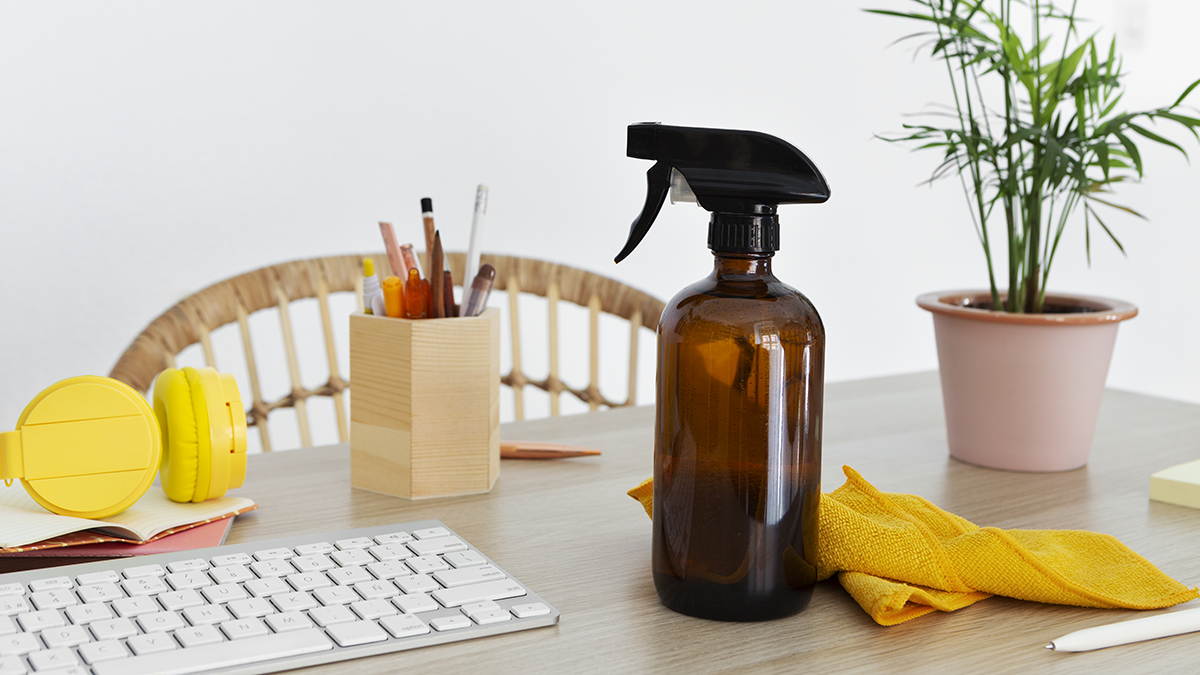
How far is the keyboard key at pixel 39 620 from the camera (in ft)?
1.48

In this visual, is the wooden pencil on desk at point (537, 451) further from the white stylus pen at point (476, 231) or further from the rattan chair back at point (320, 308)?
the rattan chair back at point (320, 308)

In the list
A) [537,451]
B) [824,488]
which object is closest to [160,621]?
→ [537,451]

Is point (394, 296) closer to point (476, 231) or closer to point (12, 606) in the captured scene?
point (476, 231)

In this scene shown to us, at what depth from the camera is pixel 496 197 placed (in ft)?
5.99

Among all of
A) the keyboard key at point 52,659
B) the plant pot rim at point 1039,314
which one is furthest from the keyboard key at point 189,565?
the plant pot rim at point 1039,314

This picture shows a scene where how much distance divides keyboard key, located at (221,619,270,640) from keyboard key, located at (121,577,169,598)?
6 centimetres

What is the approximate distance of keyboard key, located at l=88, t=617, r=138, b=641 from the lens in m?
0.44

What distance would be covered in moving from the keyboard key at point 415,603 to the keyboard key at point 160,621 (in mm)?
103

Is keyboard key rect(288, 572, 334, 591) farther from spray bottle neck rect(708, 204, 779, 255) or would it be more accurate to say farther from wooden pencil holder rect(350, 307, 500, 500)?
spray bottle neck rect(708, 204, 779, 255)

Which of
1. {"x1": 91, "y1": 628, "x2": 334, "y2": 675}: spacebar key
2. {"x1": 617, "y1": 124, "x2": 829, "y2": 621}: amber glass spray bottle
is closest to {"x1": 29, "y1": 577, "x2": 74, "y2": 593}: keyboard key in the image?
{"x1": 91, "y1": 628, "x2": 334, "y2": 675}: spacebar key

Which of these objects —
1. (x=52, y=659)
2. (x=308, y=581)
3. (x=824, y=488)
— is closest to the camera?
(x=52, y=659)

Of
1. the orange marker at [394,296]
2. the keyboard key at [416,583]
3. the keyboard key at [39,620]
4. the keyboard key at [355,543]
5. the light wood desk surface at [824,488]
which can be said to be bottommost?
the light wood desk surface at [824,488]

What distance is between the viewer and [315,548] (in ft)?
1.87

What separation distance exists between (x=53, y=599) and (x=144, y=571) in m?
0.05
